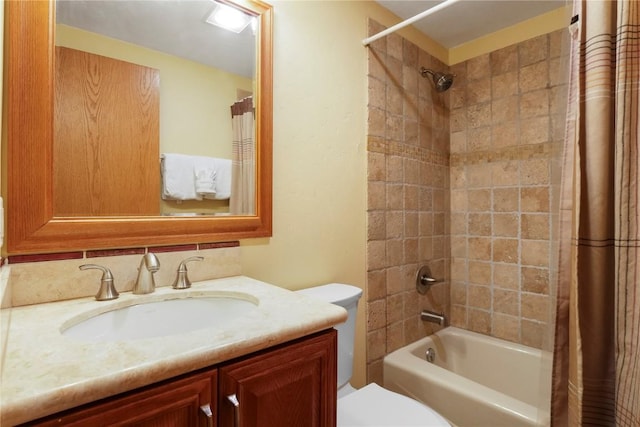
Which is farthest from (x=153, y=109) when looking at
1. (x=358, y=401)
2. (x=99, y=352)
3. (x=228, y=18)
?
(x=358, y=401)

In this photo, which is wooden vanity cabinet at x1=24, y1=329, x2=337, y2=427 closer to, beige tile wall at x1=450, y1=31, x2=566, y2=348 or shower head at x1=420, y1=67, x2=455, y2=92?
beige tile wall at x1=450, y1=31, x2=566, y2=348

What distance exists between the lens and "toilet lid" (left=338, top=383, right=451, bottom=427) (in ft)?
3.69

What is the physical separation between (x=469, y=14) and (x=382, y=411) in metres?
2.07

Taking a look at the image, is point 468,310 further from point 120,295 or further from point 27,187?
point 27,187

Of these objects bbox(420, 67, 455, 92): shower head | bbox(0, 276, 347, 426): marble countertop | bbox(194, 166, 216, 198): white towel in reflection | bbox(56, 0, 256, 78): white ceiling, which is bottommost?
bbox(0, 276, 347, 426): marble countertop

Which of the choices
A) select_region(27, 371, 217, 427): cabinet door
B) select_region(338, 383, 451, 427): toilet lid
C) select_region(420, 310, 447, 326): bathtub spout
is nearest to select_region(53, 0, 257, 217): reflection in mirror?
select_region(27, 371, 217, 427): cabinet door

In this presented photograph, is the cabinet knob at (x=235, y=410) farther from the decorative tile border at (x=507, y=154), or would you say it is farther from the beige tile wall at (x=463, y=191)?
the decorative tile border at (x=507, y=154)

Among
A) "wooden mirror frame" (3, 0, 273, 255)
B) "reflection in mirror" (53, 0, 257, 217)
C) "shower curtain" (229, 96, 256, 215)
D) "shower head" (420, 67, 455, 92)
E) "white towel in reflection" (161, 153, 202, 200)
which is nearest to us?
"wooden mirror frame" (3, 0, 273, 255)

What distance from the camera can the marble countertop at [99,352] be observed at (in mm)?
450

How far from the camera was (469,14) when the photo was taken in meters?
1.88

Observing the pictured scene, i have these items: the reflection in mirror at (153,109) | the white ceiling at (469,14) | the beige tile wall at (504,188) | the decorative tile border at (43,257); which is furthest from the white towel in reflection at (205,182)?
the beige tile wall at (504,188)

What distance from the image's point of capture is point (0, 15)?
2.53 feet

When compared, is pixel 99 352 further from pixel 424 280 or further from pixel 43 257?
pixel 424 280

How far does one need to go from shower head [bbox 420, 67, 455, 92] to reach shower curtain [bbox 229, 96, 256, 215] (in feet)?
4.17
